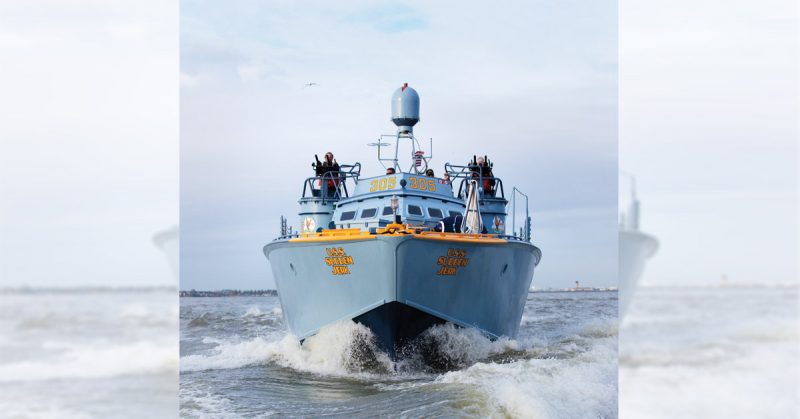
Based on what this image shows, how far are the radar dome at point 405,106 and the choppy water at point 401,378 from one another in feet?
18.3

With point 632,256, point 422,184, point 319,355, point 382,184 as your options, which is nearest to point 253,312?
point 382,184

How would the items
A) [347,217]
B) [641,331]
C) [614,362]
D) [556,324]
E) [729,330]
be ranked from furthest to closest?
1. [556,324]
2. [347,217]
3. [614,362]
4. [729,330]
5. [641,331]

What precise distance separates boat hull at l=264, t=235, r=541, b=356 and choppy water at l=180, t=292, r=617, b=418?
343 millimetres

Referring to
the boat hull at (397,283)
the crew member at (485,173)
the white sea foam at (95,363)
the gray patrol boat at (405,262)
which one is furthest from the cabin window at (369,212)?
the white sea foam at (95,363)

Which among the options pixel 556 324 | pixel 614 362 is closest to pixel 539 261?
pixel 614 362

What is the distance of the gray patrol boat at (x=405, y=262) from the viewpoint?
44.8ft

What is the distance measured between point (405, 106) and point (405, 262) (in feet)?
19.5

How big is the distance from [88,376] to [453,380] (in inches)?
213

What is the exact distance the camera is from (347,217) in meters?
17.0

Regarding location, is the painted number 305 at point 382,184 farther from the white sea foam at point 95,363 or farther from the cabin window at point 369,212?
the white sea foam at point 95,363

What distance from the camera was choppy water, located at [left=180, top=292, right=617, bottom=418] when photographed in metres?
11.1

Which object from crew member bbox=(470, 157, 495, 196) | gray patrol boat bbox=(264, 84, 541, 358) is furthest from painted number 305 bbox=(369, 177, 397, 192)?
crew member bbox=(470, 157, 495, 196)

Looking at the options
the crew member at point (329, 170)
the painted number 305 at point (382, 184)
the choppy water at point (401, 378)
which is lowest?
the choppy water at point (401, 378)

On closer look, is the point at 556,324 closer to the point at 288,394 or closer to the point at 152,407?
the point at 288,394
